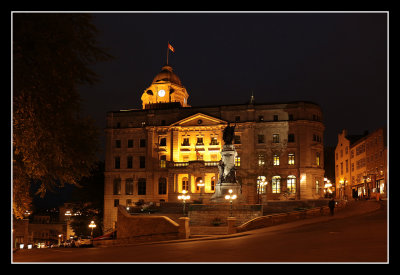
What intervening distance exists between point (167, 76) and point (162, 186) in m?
22.2

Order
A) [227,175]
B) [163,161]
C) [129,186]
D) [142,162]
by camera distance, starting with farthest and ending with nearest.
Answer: [142,162], [129,186], [163,161], [227,175]

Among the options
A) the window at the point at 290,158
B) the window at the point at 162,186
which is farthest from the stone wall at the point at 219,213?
the window at the point at 162,186

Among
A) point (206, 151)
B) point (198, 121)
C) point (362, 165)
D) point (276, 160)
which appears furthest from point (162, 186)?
point (362, 165)

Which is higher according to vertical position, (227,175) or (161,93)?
(161,93)

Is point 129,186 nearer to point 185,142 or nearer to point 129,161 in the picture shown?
point 129,161

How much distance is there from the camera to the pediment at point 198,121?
72375 mm

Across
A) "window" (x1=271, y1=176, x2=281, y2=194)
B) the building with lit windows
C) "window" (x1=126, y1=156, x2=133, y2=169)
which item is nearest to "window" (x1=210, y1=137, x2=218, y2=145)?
the building with lit windows

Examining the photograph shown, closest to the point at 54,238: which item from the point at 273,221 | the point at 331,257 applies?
the point at 273,221

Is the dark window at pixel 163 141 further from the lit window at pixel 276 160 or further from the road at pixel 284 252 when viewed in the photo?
the road at pixel 284 252

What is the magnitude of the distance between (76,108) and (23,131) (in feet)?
6.23

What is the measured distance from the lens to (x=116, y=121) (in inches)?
3034

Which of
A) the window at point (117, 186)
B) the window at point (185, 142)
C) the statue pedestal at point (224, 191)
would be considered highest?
the window at point (185, 142)

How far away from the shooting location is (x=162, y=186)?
72688 mm

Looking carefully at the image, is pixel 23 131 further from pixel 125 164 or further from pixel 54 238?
pixel 54 238
